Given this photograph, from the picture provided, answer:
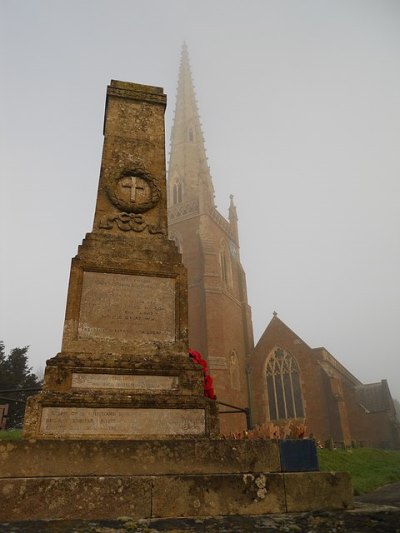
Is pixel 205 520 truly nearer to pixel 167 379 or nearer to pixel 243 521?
pixel 243 521

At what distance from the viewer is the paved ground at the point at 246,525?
10.3 feet

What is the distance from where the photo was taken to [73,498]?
3.61 m

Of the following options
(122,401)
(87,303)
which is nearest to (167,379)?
(122,401)

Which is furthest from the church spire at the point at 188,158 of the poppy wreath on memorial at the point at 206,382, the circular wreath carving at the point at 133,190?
the poppy wreath on memorial at the point at 206,382

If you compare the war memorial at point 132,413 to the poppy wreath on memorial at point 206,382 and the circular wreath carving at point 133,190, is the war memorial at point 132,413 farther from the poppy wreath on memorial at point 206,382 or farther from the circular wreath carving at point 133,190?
the poppy wreath on memorial at point 206,382

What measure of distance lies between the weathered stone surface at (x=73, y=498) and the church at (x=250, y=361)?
873 inches

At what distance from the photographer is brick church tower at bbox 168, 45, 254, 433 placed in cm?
2864

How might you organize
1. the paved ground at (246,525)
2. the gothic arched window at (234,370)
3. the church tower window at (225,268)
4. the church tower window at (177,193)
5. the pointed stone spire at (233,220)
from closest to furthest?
the paved ground at (246,525) → the gothic arched window at (234,370) → the church tower window at (225,268) → the pointed stone spire at (233,220) → the church tower window at (177,193)

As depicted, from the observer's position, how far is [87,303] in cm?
545

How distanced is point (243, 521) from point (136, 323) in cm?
275

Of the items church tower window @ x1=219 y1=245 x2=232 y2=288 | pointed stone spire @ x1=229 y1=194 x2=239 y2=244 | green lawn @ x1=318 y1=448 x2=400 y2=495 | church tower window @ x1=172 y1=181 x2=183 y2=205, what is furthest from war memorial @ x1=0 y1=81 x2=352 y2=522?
church tower window @ x1=172 y1=181 x2=183 y2=205

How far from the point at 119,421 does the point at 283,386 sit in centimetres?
2813

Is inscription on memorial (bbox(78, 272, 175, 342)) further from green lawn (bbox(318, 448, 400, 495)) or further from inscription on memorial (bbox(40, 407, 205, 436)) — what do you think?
green lawn (bbox(318, 448, 400, 495))

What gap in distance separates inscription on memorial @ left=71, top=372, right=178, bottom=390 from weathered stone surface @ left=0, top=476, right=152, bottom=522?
1.23 metres
